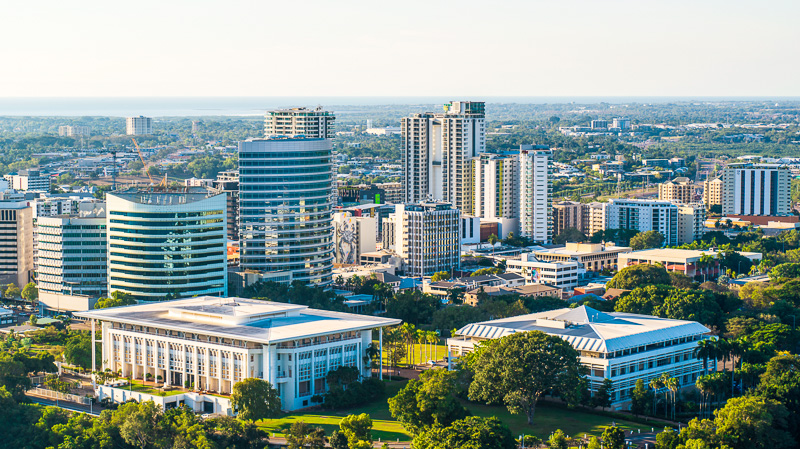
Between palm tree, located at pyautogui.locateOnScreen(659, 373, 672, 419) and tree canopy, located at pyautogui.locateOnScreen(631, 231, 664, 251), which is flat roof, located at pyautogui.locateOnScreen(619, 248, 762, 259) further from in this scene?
palm tree, located at pyautogui.locateOnScreen(659, 373, 672, 419)

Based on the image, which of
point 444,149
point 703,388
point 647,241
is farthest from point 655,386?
point 444,149

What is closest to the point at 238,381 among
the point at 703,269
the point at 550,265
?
the point at 550,265

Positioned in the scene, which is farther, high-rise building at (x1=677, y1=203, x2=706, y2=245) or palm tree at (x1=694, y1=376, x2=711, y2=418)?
high-rise building at (x1=677, y1=203, x2=706, y2=245)

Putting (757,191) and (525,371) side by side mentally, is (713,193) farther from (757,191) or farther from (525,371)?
(525,371)

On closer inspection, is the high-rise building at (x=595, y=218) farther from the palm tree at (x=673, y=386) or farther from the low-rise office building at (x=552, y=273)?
the palm tree at (x=673, y=386)

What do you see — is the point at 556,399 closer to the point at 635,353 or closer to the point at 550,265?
the point at 635,353

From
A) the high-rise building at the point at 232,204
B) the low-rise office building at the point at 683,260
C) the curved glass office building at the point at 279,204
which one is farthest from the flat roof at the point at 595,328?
the high-rise building at the point at 232,204

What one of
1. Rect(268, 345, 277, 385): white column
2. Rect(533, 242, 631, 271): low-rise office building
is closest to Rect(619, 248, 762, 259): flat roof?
Rect(533, 242, 631, 271): low-rise office building
